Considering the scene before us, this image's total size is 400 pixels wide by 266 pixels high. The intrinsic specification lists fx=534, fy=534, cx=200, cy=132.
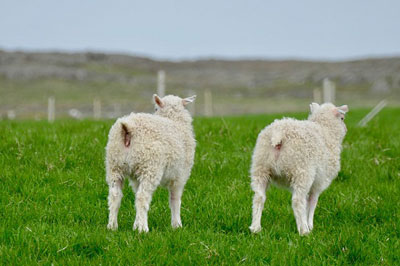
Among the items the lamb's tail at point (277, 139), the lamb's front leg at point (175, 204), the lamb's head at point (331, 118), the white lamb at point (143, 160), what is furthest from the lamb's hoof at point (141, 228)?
the lamb's head at point (331, 118)

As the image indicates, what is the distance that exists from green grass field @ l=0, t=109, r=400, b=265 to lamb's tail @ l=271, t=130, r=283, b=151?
2.80ft

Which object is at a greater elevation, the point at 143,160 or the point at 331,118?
the point at 331,118

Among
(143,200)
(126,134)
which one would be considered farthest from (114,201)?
(126,134)

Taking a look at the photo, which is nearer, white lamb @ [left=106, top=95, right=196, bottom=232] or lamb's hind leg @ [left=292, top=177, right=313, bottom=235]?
white lamb @ [left=106, top=95, right=196, bottom=232]

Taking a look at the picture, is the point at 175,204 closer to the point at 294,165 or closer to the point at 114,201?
the point at 114,201

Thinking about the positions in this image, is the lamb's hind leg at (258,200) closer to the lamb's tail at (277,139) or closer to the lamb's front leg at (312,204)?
the lamb's tail at (277,139)

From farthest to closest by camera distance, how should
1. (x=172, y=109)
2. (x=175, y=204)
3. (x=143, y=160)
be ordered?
(x=172, y=109)
(x=175, y=204)
(x=143, y=160)

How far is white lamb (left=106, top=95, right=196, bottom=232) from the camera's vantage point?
17.0 ft

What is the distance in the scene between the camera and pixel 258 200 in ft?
17.8

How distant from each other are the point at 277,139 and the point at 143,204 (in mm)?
1457

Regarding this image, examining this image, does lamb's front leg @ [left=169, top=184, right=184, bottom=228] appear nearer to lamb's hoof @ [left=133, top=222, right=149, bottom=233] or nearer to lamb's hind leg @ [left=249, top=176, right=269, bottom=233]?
lamb's hoof @ [left=133, top=222, right=149, bottom=233]

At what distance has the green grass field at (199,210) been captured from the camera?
15.1ft

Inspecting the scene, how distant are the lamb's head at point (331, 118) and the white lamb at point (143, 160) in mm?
1804

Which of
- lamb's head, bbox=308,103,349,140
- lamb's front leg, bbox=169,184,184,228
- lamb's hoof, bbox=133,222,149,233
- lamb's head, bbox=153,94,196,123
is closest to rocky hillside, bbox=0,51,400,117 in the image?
lamb's head, bbox=308,103,349,140
